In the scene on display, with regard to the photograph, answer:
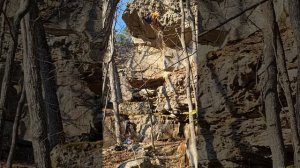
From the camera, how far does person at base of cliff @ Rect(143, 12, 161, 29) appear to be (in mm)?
18056

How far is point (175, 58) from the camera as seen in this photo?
1950cm

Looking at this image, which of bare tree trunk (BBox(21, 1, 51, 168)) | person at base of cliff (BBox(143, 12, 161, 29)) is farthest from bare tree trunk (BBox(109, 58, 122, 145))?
bare tree trunk (BBox(21, 1, 51, 168))

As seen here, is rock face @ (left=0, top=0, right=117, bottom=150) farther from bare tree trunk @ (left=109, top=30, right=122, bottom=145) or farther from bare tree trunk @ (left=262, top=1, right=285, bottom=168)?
bare tree trunk @ (left=109, top=30, right=122, bottom=145)

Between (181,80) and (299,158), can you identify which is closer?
(299,158)

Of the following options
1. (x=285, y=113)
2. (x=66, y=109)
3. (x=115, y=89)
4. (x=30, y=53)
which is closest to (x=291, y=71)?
(x=285, y=113)

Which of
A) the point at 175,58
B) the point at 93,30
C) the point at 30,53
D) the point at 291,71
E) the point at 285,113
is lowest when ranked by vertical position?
the point at 285,113

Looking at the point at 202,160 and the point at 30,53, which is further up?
the point at 30,53

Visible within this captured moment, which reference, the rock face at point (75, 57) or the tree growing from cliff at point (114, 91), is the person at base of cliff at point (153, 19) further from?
the rock face at point (75, 57)

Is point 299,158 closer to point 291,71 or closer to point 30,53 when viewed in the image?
point 291,71

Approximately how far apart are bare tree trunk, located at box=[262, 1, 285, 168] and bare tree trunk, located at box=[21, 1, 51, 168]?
261 cm

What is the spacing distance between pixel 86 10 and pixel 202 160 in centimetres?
432

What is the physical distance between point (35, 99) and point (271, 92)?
112 inches

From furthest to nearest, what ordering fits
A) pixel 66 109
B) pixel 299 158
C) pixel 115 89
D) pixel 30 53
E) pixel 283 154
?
pixel 115 89
pixel 66 109
pixel 30 53
pixel 283 154
pixel 299 158

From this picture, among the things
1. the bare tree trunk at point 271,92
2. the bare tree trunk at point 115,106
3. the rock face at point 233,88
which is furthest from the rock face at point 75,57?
the bare tree trunk at point 115,106
